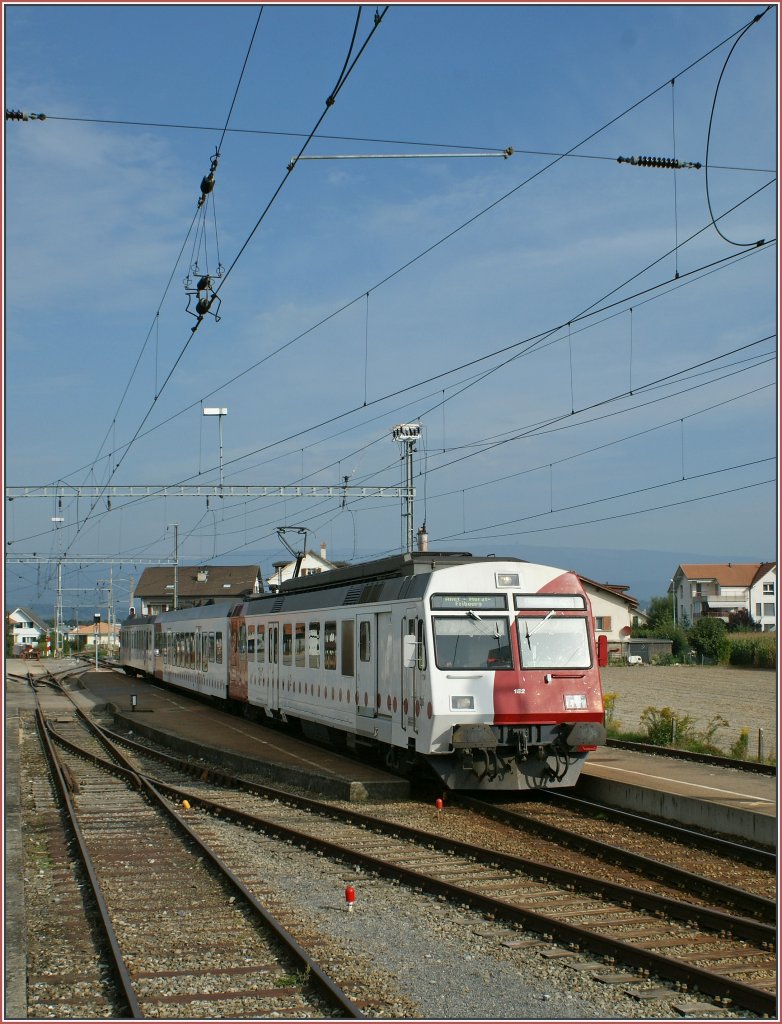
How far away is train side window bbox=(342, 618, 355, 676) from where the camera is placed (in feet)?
56.1

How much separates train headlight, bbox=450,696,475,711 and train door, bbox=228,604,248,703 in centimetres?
1403

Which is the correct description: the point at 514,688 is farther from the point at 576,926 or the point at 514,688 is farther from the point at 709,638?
the point at 709,638

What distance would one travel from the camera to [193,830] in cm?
1297

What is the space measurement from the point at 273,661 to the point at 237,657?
180 inches

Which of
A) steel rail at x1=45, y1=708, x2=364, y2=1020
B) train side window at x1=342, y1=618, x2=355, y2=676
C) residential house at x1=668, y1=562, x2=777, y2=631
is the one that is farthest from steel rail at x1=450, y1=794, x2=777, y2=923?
residential house at x1=668, y1=562, x2=777, y2=631

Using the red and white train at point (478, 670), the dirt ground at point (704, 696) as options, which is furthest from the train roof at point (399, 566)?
the dirt ground at point (704, 696)

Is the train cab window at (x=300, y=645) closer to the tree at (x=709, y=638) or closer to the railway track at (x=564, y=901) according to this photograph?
the railway track at (x=564, y=901)

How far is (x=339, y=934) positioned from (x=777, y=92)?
7.12m

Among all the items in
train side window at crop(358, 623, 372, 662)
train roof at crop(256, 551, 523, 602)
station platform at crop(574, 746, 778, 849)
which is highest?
train roof at crop(256, 551, 523, 602)

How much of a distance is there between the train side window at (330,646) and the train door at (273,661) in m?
4.47

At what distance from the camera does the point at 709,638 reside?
69.8 metres

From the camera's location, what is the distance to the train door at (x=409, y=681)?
1399 cm

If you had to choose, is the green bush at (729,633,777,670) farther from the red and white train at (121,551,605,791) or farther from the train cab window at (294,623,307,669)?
the red and white train at (121,551,605,791)

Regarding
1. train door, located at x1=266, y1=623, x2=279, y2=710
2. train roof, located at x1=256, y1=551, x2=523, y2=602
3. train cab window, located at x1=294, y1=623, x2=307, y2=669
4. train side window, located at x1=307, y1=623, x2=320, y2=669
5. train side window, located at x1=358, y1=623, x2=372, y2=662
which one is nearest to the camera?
train roof, located at x1=256, y1=551, x2=523, y2=602
